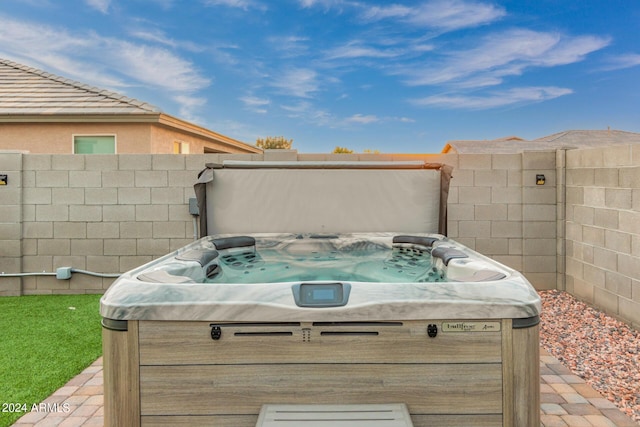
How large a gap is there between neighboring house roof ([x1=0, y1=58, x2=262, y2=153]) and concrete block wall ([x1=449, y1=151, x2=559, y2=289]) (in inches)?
191

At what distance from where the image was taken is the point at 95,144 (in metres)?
7.05

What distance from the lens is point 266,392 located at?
5.24ft

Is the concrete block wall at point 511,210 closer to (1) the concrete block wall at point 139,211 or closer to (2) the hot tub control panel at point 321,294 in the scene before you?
(1) the concrete block wall at point 139,211

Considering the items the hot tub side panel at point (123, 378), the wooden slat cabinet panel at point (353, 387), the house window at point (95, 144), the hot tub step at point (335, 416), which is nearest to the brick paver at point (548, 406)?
the hot tub side panel at point (123, 378)

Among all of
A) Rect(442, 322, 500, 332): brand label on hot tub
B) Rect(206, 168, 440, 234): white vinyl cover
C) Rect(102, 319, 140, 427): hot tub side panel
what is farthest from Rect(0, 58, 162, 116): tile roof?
Rect(442, 322, 500, 332): brand label on hot tub

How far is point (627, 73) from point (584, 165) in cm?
1059

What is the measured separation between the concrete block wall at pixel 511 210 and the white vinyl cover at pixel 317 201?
1019mm

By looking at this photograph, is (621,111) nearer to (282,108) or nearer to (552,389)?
(282,108)

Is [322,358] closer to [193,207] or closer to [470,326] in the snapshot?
[470,326]

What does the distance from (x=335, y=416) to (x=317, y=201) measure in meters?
2.51

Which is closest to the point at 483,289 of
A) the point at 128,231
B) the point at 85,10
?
the point at 128,231

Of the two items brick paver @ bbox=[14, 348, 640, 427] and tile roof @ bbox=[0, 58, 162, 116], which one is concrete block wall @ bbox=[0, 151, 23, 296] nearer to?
tile roof @ bbox=[0, 58, 162, 116]

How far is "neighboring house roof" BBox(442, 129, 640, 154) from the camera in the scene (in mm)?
11531

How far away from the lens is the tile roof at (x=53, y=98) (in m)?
6.92
